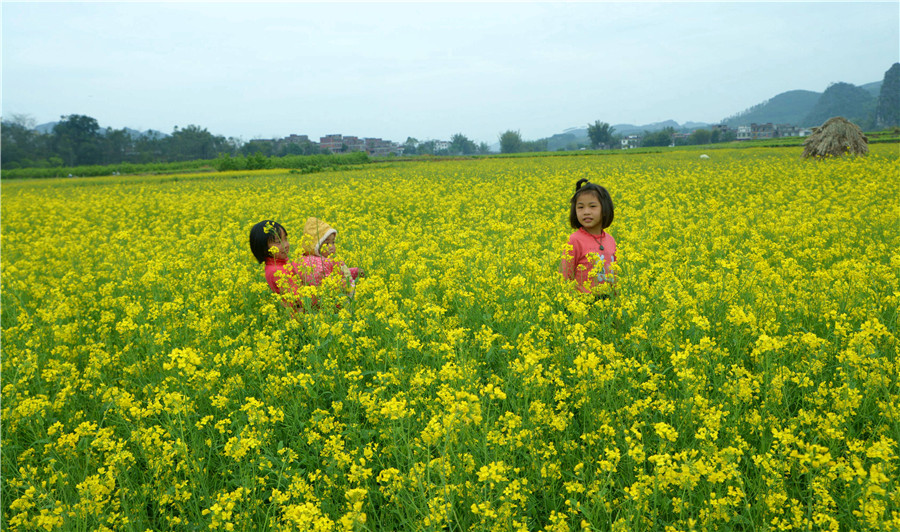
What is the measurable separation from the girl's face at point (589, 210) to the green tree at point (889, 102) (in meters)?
142

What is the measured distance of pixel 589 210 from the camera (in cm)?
486

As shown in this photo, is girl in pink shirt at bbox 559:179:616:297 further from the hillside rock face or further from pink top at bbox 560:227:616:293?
the hillside rock face

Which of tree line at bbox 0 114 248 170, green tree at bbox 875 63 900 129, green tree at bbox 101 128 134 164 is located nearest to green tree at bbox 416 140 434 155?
tree line at bbox 0 114 248 170

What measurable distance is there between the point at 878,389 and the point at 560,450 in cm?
201

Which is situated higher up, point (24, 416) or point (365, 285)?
point (365, 285)

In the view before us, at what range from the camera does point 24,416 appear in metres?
3.18

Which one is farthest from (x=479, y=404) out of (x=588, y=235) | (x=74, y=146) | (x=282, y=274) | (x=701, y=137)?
(x=701, y=137)

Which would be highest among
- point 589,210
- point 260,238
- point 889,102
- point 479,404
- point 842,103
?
point 842,103

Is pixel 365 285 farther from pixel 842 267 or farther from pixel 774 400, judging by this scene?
pixel 842 267

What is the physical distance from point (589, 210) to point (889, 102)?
16095 centimetres

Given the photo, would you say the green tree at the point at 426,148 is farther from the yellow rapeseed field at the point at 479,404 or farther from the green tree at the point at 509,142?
the yellow rapeseed field at the point at 479,404

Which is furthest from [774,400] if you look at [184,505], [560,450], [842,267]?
[184,505]

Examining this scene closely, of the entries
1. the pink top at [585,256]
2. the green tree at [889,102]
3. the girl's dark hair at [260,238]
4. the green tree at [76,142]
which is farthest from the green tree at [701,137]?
the girl's dark hair at [260,238]

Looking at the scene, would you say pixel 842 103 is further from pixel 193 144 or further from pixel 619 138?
pixel 193 144
